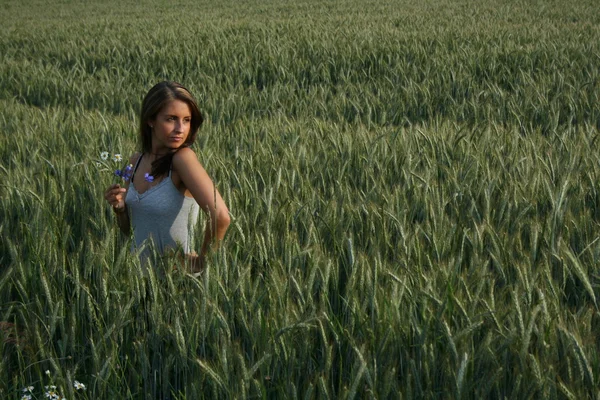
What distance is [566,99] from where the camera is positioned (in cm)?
482

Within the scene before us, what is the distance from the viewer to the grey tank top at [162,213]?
1986mm

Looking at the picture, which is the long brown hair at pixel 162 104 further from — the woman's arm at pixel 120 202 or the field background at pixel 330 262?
the field background at pixel 330 262

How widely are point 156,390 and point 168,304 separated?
0.23 m

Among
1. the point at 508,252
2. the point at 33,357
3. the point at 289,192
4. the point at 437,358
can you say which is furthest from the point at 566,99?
the point at 33,357

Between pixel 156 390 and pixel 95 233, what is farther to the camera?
pixel 95 233

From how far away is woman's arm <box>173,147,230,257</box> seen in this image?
72.3 inches

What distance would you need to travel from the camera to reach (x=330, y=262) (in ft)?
5.16

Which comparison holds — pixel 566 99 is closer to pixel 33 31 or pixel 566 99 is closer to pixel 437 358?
pixel 437 358

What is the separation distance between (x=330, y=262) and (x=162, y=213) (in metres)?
0.63

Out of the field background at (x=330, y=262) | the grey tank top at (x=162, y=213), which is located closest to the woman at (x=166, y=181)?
the grey tank top at (x=162, y=213)

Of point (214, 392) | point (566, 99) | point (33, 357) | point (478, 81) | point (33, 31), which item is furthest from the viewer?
point (33, 31)

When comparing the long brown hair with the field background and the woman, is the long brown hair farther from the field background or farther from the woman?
the field background

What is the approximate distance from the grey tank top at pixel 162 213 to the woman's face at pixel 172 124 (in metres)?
0.10

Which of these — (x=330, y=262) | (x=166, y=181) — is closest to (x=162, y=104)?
(x=166, y=181)
